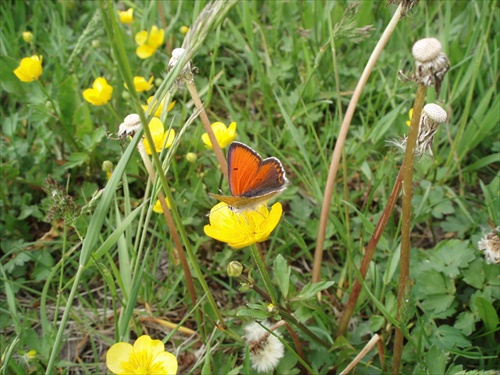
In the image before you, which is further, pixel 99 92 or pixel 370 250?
pixel 99 92

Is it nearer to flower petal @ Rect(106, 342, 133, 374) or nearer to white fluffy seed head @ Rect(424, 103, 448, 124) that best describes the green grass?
flower petal @ Rect(106, 342, 133, 374)

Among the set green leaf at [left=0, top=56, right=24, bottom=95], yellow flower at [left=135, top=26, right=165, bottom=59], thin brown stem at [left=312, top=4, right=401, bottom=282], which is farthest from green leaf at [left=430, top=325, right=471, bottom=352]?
green leaf at [left=0, top=56, right=24, bottom=95]

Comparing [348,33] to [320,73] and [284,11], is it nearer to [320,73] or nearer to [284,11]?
[320,73]

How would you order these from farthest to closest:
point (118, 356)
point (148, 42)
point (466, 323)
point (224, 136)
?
point (148, 42), point (224, 136), point (466, 323), point (118, 356)

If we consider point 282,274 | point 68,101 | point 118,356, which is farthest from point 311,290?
point 68,101

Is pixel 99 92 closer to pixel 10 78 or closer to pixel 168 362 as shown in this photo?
pixel 10 78

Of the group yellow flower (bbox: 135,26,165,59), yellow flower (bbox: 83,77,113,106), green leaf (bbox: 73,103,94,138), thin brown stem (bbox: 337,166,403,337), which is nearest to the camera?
thin brown stem (bbox: 337,166,403,337)
